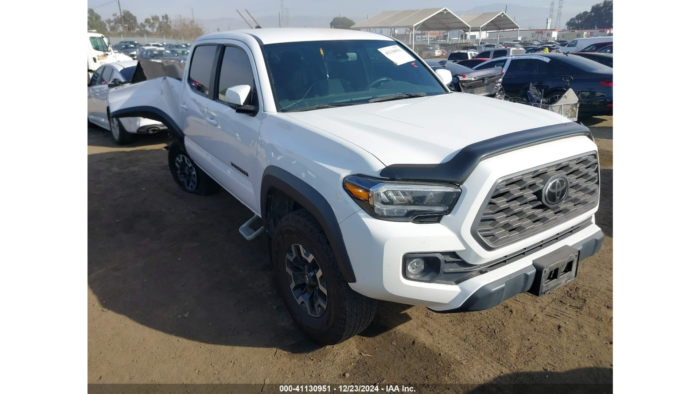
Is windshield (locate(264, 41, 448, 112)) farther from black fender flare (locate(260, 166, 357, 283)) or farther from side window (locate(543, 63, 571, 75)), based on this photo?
side window (locate(543, 63, 571, 75))

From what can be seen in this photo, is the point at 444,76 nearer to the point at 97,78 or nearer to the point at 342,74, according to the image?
the point at 342,74

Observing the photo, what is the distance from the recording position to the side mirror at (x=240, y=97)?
3.09 meters

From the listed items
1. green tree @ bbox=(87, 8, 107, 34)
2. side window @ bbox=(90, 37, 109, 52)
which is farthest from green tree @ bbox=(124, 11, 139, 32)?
side window @ bbox=(90, 37, 109, 52)

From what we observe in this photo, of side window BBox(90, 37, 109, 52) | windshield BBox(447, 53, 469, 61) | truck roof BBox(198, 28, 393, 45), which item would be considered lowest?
truck roof BBox(198, 28, 393, 45)

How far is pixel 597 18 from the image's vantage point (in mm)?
85688

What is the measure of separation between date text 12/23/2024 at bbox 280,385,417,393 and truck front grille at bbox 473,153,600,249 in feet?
3.29

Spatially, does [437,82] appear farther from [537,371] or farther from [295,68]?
[537,371]

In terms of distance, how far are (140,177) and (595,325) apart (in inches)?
247

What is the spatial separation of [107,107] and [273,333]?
303 inches

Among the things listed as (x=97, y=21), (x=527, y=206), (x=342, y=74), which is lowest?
(x=527, y=206)

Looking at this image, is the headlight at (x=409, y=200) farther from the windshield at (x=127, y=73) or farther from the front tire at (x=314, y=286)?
the windshield at (x=127, y=73)

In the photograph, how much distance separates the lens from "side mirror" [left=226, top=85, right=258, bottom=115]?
3094 millimetres

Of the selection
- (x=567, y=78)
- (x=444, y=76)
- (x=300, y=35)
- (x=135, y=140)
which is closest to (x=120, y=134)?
(x=135, y=140)

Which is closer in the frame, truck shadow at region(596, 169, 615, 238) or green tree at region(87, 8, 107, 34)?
truck shadow at region(596, 169, 615, 238)
